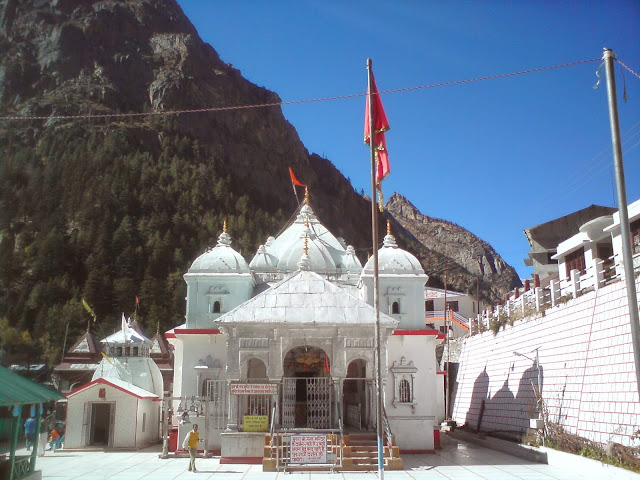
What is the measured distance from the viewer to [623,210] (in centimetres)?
1045

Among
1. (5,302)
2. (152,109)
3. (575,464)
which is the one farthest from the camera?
(152,109)

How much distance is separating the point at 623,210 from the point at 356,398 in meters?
15.9

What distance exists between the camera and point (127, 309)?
65438 millimetres

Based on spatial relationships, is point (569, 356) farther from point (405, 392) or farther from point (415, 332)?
point (405, 392)

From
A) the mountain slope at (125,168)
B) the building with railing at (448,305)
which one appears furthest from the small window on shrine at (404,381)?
the mountain slope at (125,168)

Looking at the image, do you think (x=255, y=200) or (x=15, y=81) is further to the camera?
Result: (x=255, y=200)

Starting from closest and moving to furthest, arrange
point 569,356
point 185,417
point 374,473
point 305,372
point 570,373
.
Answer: point 374,473
point 570,373
point 569,356
point 185,417
point 305,372

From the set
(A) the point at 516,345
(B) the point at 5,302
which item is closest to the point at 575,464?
(A) the point at 516,345

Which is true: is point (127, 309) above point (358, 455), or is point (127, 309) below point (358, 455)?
above

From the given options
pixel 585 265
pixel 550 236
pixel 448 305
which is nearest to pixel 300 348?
pixel 585 265

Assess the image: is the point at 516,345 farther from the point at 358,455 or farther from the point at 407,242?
the point at 407,242

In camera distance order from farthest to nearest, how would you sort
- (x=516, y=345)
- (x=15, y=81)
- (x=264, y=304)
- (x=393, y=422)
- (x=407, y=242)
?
(x=407, y=242) < (x=15, y=81) < (x=516, y=345) < (x=393, y=422) < (x=264, y=304)

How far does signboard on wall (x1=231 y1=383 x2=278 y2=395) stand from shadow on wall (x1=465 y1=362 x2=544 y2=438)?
28.7ft

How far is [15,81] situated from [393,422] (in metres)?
87.0
